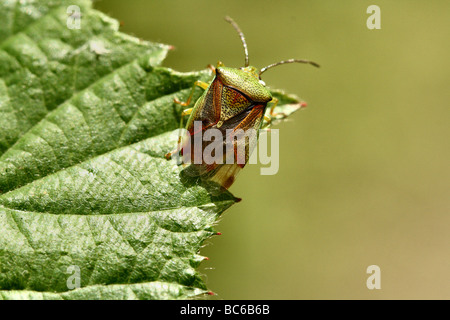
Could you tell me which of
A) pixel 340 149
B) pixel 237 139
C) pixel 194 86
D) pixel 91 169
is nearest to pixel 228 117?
pixel 237 139

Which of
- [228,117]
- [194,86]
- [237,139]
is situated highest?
[194,86]

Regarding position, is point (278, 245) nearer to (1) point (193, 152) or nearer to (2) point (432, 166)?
(2) point (432, 166)

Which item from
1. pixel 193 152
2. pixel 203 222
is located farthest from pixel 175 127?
pixel 203 222

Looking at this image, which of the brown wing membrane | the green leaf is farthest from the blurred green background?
the green leaf

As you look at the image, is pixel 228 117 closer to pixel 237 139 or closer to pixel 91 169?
pixel 237 139

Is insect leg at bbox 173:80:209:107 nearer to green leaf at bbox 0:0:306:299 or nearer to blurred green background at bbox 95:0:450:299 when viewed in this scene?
green leaf at bbox 0:0:306:299

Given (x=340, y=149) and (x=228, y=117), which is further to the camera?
(x=340, y=149)
